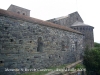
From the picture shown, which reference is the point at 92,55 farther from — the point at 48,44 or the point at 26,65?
the point at 26,65

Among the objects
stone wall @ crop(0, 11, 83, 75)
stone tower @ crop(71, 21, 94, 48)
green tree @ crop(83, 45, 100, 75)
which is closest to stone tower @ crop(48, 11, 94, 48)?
stone tower @ crop(71, 21, 94, 48)

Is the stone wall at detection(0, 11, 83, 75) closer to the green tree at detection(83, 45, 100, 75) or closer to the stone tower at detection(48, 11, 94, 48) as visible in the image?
the green tree at detection(83, 45, 100, 75)

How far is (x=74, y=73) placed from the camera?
11336 mm

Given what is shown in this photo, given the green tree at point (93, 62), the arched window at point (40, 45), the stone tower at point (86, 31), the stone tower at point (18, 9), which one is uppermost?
the stone tower at point (18, 9)

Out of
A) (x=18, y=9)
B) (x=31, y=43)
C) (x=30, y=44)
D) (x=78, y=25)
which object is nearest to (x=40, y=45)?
(x=31, y=43)

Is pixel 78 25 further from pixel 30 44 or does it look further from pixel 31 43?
pixel 30 44

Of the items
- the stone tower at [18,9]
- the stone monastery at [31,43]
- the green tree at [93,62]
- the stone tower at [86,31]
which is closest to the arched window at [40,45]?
the stone monastery at [31,43]

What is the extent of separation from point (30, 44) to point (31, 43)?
15 cm

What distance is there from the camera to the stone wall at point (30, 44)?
9.79 m

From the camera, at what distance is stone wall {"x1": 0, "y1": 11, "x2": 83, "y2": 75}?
385 inches

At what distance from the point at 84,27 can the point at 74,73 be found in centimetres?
1233

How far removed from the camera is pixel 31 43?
11500 mm

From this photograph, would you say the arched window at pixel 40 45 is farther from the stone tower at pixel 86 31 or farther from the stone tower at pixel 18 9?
the stone tower at pixel 18 9

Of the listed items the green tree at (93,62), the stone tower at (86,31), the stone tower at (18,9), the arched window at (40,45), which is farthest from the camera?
the stone tower at (18,9)
